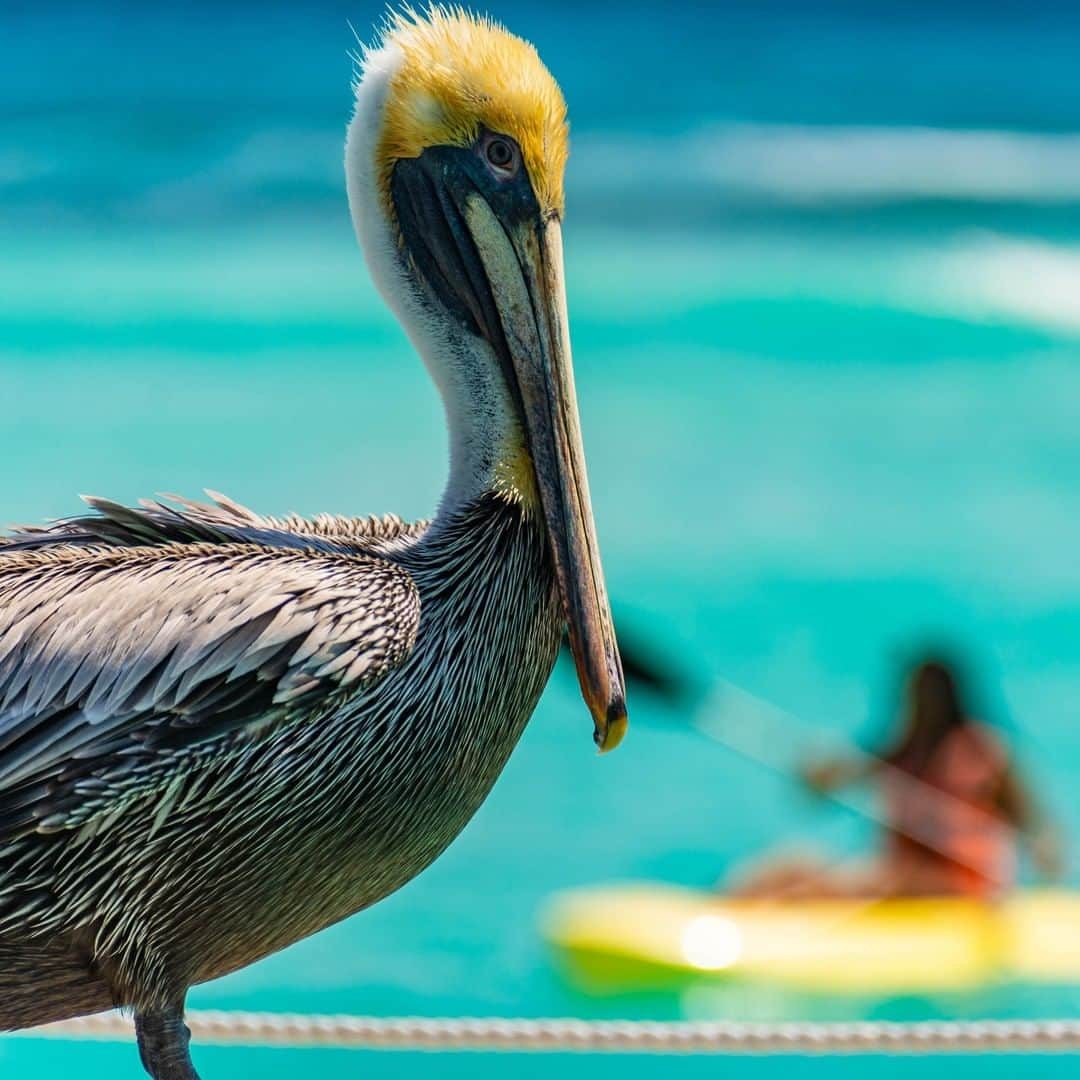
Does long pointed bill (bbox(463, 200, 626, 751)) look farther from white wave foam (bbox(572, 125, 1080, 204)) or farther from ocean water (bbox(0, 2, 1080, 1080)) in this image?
white wave foam (bbox(572, 125, 1080, 204))

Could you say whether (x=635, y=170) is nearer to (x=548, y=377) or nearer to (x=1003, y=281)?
(x=1003, y=281)

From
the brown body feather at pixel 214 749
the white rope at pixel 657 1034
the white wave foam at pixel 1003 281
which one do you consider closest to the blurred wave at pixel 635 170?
the white wave foam at pixel 1003 281

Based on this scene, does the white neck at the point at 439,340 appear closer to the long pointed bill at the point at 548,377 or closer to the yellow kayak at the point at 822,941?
the long pointed bill at the point at 548,377

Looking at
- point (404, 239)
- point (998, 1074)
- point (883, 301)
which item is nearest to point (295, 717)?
point (404, 239)

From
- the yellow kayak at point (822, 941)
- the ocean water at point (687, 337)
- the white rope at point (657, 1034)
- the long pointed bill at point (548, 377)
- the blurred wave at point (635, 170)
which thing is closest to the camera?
the long pointed bill at point (548, 377)

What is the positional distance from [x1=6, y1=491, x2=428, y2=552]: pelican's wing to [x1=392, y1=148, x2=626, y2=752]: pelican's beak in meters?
0.21

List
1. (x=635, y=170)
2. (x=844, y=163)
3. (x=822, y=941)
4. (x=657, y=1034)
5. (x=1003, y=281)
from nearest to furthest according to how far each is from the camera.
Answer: (x=657, y=1034), (x=822, y=941), (x=1003, y=281), (x=635, y=170), (x=844, y=163)

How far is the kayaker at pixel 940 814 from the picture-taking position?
19.1ft

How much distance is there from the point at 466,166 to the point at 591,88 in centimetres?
1439

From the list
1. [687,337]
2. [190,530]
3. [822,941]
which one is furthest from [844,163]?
[190,530]

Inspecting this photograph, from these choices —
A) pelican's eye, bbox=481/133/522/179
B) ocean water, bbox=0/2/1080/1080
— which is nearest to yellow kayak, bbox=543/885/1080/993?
ocean water, bbox=0/2/1080/1080

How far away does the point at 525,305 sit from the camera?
203 cm

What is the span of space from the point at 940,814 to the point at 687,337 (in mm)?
9182

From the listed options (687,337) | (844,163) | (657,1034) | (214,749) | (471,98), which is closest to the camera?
(214,749)
